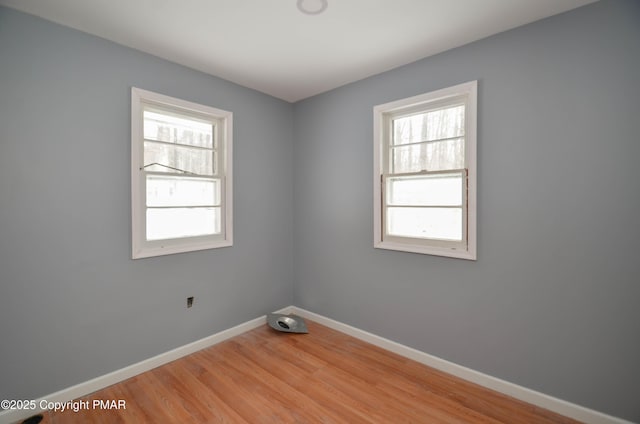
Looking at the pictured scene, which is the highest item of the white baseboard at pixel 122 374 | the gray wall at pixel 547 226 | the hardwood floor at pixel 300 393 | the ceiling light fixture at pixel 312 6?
the ceiling light fixture at pixel 312 6

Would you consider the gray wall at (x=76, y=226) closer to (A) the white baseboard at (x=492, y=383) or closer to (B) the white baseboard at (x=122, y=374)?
(B) the white baseboard at (x=122, y=374)

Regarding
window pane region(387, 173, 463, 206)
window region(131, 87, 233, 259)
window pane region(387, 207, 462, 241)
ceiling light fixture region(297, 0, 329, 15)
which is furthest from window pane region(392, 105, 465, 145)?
window region(131, 87, 233, 259)

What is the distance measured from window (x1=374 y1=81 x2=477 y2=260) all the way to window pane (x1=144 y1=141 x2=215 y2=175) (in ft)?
5.79

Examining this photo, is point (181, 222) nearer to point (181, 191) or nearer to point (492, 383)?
point (181, 191)

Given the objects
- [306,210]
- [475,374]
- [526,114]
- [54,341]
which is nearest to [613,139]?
[526,114]

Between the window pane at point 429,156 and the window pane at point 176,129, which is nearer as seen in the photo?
the window pane at point 429,156

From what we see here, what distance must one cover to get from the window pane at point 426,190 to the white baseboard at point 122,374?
2182 mm

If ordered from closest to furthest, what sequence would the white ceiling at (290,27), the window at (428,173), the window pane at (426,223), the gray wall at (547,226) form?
the gray wall at (547,226) < the white ceiling at (290,27) < the window at (428,173) < the window pane at (426,223)

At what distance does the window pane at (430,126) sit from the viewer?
2.42 m

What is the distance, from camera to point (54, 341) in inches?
78.2

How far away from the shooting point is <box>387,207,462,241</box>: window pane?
244cm

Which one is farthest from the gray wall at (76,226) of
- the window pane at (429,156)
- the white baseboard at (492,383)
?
the window pane at (429,156)

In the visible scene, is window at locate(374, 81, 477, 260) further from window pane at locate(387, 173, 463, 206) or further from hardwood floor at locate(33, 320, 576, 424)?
hardwood floor at locate(33, 320, 576, 424)

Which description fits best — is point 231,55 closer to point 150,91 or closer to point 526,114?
point 150,91
